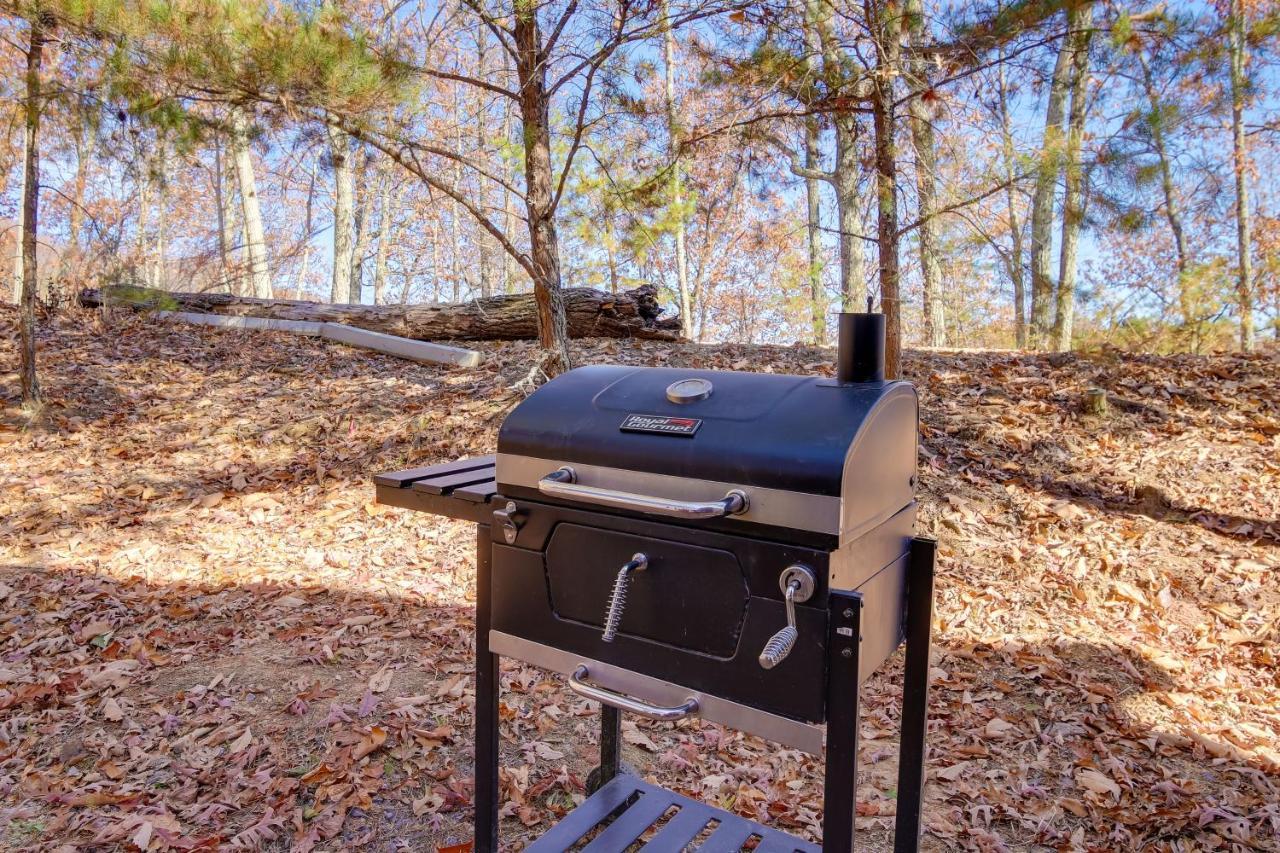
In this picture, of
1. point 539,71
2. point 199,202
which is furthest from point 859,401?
point 199,202

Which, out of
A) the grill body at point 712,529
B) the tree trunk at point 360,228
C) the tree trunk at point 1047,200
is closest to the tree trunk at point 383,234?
the tree trunk at point 360,228

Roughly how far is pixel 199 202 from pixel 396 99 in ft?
65.2

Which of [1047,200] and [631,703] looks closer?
[631,703]

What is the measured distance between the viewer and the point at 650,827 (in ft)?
7.80

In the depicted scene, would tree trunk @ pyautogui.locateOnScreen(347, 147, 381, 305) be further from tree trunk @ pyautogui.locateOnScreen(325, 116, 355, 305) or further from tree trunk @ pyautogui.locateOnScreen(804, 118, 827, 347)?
tree trunk @ pyautogui.locateOnScreen(804, 118, 827, 347)

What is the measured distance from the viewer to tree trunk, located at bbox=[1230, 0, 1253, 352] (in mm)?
4855

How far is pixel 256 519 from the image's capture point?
14.7 feet

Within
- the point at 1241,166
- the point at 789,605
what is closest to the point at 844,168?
the point at 1241,166

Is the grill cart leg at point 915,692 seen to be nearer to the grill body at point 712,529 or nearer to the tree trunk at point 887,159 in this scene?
the grill body at point 712,529

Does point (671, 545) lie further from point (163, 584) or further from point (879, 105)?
point (879, 105)

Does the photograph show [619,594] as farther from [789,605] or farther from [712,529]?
[789,605]

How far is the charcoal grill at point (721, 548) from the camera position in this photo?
4.38 ft

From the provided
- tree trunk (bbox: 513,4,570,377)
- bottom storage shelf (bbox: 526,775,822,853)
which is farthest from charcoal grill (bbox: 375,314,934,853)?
tree trunk (bbox: 513,4,570,377)

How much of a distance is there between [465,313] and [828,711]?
6926 millimetres
